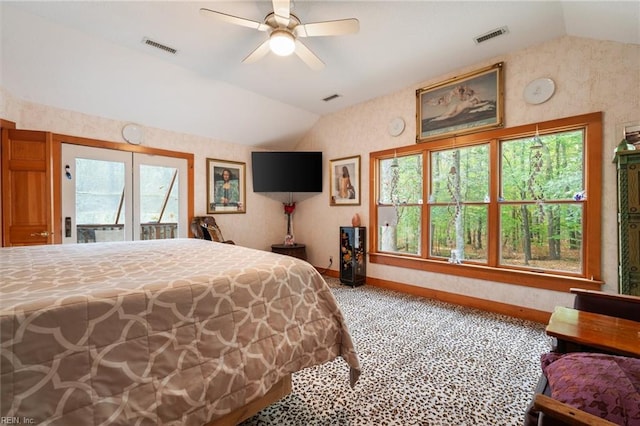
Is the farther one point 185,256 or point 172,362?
point 185,256

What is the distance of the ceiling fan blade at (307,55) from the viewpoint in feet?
8.02

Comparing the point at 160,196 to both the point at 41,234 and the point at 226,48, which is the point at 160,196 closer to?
the point at 41,234

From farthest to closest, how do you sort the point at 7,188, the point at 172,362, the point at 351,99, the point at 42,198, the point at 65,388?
1. the point at 351,99
2. the point at 42,198
3. the point at 7,188
4. the point at 172,362
5. the point at 65,388

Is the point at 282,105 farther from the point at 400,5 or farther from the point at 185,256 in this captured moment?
the point at 185,256

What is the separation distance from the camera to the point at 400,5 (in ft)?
7.50

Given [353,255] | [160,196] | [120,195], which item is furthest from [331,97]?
[120,195]

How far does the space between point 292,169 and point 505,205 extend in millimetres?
3281

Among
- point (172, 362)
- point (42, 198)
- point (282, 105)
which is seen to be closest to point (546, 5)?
point (282, 105)

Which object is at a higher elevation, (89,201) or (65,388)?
(89,201)

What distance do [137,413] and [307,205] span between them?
14.8 feet

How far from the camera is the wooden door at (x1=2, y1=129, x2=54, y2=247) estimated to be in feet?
9.13

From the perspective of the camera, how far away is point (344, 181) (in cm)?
464

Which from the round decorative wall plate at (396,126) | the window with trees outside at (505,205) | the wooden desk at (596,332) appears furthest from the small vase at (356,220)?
the wooden desk at (596,332)

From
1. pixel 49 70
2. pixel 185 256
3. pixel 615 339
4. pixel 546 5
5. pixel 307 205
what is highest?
pixel 546 5
